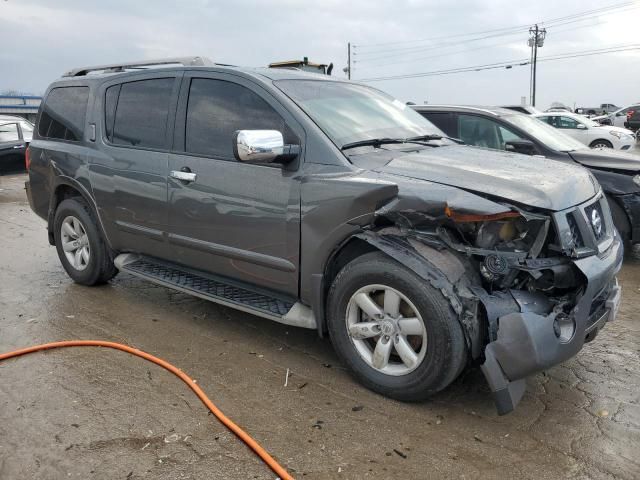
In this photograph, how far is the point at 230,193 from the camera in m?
3.75

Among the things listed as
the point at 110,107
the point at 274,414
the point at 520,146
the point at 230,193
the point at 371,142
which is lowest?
the point at 274,414

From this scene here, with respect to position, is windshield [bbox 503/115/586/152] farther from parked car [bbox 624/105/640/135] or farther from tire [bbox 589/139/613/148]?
parked car [bbox 624/105/640/135]

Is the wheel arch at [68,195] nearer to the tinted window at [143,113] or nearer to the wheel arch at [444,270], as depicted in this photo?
the tinted window at [143,113]

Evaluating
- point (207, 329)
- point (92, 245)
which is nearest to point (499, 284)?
point (207, 329)

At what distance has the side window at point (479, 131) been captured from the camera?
22.3 feet

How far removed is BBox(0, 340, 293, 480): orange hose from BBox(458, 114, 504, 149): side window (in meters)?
4.69

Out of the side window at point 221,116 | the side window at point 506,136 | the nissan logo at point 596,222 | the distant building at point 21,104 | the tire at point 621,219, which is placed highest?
the distant building at point 21,104

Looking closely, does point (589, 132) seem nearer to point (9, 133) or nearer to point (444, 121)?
point (444, 121)

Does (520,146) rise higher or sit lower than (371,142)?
lower

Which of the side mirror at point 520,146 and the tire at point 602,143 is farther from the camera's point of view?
the tire at point 602,143

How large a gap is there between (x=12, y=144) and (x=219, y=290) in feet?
34.5

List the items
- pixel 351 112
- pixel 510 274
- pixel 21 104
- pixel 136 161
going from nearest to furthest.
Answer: pixel 510 274, pixel 351 112, pixel 136 161, pixel 21 104

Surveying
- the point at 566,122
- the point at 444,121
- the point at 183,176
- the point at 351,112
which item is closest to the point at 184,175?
the point at 183,176

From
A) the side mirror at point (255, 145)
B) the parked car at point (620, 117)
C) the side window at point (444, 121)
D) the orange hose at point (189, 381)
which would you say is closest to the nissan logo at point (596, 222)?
the side mirror at point (255, 145)
